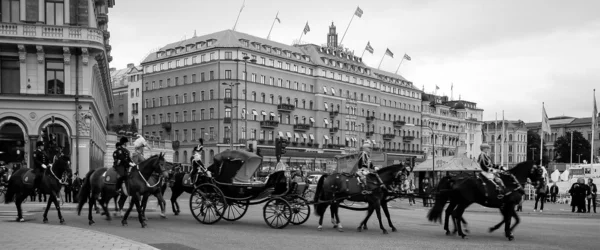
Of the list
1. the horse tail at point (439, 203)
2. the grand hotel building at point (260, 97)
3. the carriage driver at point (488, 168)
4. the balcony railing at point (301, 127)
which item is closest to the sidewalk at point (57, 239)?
the horse tail at point (439, 203)

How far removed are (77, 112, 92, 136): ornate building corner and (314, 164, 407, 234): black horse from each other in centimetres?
2472

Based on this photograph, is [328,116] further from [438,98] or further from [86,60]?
[86,60]

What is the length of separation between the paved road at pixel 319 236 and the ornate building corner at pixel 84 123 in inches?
760

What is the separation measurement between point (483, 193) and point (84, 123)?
2903 cm

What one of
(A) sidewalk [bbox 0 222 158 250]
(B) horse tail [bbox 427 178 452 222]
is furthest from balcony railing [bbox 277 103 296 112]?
(A) sidewalk [bbox 0 222 158 250]

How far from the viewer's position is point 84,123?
130ft

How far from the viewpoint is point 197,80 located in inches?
3757

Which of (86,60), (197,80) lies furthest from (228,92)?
(86,60)

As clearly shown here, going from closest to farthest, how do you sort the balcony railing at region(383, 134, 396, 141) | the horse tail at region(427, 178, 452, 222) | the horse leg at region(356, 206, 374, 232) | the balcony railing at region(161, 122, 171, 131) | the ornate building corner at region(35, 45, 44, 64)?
the horse tail at region(427, 178, 452, 222) → the horse leg at region(356, 206, 374, 232) → the ornate building corner at region(35, 45, 44, 64) → the balcony railing at region(161, 122, 171, 131) → the balcony railing at region(383, 134, 396, 141)

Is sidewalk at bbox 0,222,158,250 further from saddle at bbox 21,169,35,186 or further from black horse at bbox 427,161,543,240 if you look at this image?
black horse at bbox 427,161,543,240

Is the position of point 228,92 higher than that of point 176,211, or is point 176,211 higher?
point 228,92

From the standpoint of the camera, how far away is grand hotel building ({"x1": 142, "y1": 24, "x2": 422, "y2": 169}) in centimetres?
9244

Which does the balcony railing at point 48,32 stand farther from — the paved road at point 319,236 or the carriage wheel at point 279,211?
the carriage wheel at point 279,211

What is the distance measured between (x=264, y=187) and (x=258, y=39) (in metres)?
81.6
